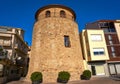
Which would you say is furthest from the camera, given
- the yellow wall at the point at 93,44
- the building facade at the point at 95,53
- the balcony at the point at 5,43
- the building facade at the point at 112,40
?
the building facade at the point at 112,40

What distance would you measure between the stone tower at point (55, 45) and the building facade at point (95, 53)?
12.8ft

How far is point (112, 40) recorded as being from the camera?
25719 mm

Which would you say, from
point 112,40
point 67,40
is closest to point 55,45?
point 67,40

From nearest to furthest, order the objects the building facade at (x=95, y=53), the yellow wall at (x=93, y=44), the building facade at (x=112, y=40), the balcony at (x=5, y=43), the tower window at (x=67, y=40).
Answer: the tower window at (x=67, y=40) → the yellow wall at (x=93, y=44) → the building facade at (x=95, y=53) → the balcony at (x=5, y=43) → the building facade at (x=112, y=40)

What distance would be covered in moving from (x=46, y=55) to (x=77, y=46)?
5.89 metres

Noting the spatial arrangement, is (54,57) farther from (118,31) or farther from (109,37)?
(118,31)

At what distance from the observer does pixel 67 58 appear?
18078 millimetres

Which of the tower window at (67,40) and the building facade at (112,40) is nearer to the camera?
the tower window at (67,40)

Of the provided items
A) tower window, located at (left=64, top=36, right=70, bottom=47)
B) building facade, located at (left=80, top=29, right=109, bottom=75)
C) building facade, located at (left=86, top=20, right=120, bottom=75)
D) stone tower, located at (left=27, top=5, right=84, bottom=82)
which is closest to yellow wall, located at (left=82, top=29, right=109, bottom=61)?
building facade, located at (left=80, top=29, right=109, bottom=75)

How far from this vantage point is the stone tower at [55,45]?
17.3 metres

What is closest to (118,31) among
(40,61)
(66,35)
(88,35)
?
(88,35)

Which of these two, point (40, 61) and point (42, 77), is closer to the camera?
point (42, 77)

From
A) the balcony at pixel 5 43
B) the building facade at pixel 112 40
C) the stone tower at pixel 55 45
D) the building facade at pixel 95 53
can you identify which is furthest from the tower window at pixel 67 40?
the balcony at pixel 5 43

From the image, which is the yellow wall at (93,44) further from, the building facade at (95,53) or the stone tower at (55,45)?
the stone tower at (55,45)
